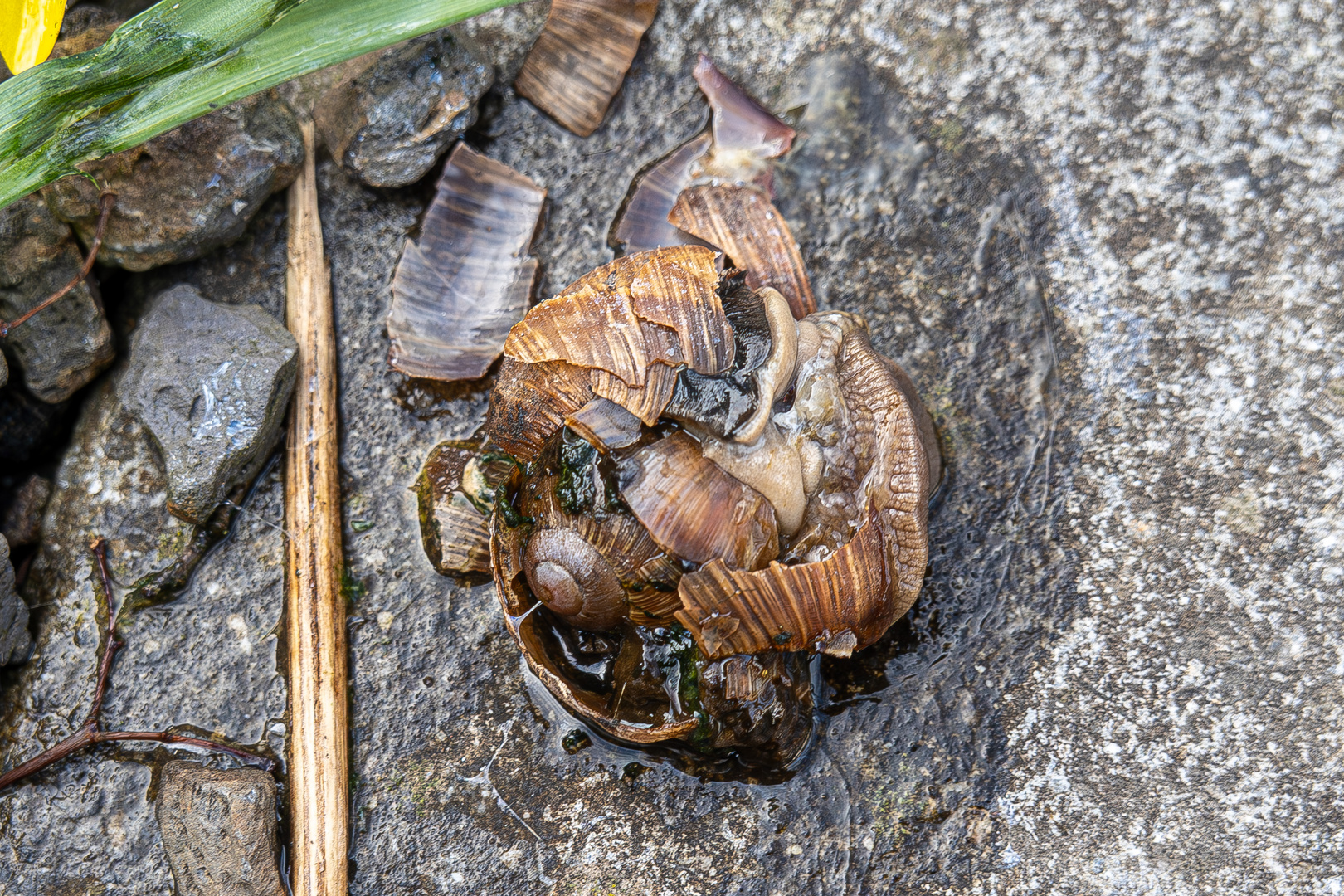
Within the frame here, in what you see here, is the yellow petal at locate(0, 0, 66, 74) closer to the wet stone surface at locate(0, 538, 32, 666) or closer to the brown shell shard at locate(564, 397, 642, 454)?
the wet stone surface at locate(0, 538, 32, 666)

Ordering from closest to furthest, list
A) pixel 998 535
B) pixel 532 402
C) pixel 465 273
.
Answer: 1. pixel 532 402
2. pixel 998 535
3. pixel 465 273

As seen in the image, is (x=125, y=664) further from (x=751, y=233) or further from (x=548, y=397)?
(x=751, y=233)

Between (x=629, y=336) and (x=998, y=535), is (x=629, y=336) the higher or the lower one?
the higher one

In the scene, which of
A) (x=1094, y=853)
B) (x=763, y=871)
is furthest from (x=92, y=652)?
(x=1094, y=853)

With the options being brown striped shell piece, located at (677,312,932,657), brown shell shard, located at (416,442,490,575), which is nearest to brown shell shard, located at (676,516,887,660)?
brown striped shell piece, located at (677,312,932,657)

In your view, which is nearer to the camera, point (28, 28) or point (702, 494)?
point (702, 494)

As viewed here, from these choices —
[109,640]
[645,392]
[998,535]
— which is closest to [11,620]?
[109,640]
